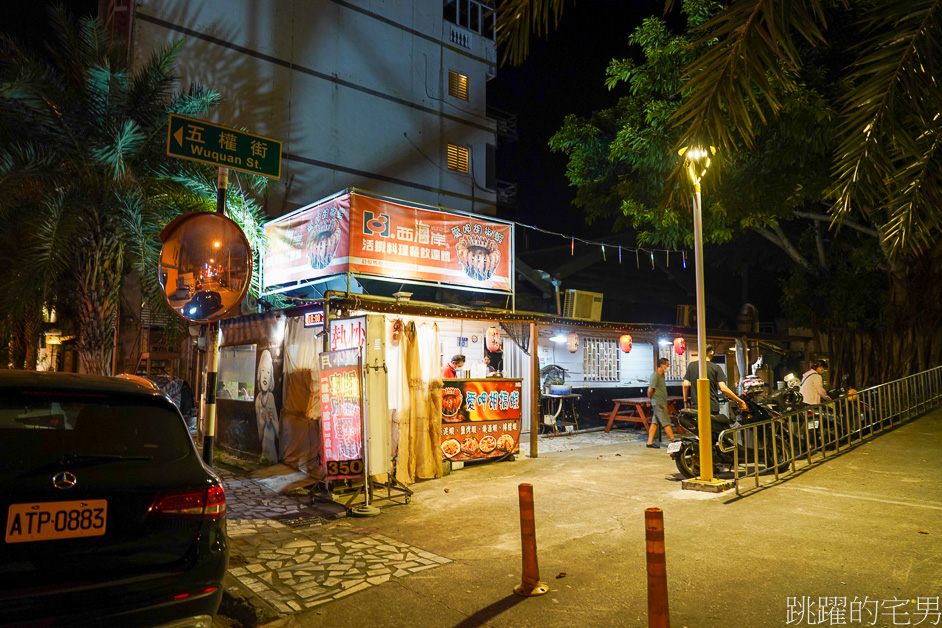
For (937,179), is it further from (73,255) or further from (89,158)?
(73,255)

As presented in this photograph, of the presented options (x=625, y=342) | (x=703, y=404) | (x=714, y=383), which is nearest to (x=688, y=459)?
(x=703, y=404)

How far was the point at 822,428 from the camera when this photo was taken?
10.1 metres

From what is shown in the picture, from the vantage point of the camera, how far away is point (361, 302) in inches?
389

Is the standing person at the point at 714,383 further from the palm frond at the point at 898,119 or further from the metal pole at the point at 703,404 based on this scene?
the palm frond at the point at 898,119

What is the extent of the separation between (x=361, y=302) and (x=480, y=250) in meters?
3.16

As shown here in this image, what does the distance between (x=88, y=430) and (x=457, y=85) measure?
1002 inches

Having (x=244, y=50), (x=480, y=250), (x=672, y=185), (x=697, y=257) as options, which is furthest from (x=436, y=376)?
(x=244, y=50)

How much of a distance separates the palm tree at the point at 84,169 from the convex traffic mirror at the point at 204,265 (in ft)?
12.1

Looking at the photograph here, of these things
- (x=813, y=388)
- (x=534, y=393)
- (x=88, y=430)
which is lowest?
(x=534, y=393)

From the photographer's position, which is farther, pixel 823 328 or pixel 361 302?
pixel 823 328

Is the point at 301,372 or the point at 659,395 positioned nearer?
the point at 301,372

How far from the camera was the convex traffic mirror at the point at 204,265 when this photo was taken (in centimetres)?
604

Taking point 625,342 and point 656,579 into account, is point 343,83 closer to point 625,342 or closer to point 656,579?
point 625,342

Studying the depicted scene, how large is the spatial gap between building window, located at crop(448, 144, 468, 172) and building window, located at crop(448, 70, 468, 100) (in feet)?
8.04
